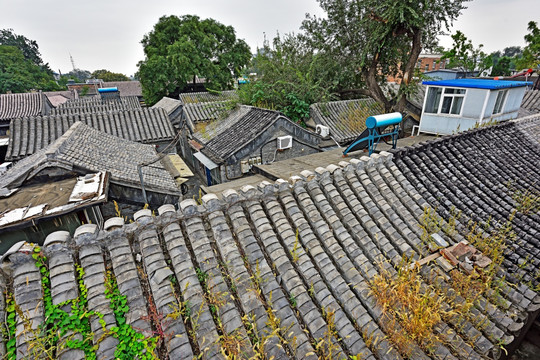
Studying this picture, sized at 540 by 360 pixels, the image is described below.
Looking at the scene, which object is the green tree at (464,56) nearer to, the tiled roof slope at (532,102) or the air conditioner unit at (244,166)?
the tiled roof slope at (532,102)

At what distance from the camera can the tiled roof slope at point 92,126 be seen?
13883mm

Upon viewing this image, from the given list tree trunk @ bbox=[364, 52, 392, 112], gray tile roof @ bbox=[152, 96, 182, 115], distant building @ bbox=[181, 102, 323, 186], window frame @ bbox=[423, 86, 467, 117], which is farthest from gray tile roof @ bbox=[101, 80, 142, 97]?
window frame @ bbox=[423, 86, 467, 117]

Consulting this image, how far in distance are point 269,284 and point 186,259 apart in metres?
1.25

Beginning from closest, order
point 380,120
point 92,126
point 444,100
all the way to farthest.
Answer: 1. point 380,120
2. point 444,100
3. point 92,126

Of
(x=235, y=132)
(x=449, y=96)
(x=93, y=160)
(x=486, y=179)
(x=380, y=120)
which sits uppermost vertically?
(x=380, y=120)

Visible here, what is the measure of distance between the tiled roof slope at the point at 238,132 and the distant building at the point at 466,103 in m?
10.0

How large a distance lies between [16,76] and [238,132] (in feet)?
200

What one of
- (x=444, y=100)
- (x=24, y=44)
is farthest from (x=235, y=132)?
(x=24, y=44)

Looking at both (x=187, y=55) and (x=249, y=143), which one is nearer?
(x=249, y=143)

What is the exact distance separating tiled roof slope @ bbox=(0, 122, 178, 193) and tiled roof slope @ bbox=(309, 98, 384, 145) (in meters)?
12.1

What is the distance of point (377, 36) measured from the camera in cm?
1877

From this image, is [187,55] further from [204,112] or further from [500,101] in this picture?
[500,101]

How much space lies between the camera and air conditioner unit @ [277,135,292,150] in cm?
1442

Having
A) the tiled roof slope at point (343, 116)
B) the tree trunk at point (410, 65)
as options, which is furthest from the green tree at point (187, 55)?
the tree trunk at point (410, 65)
